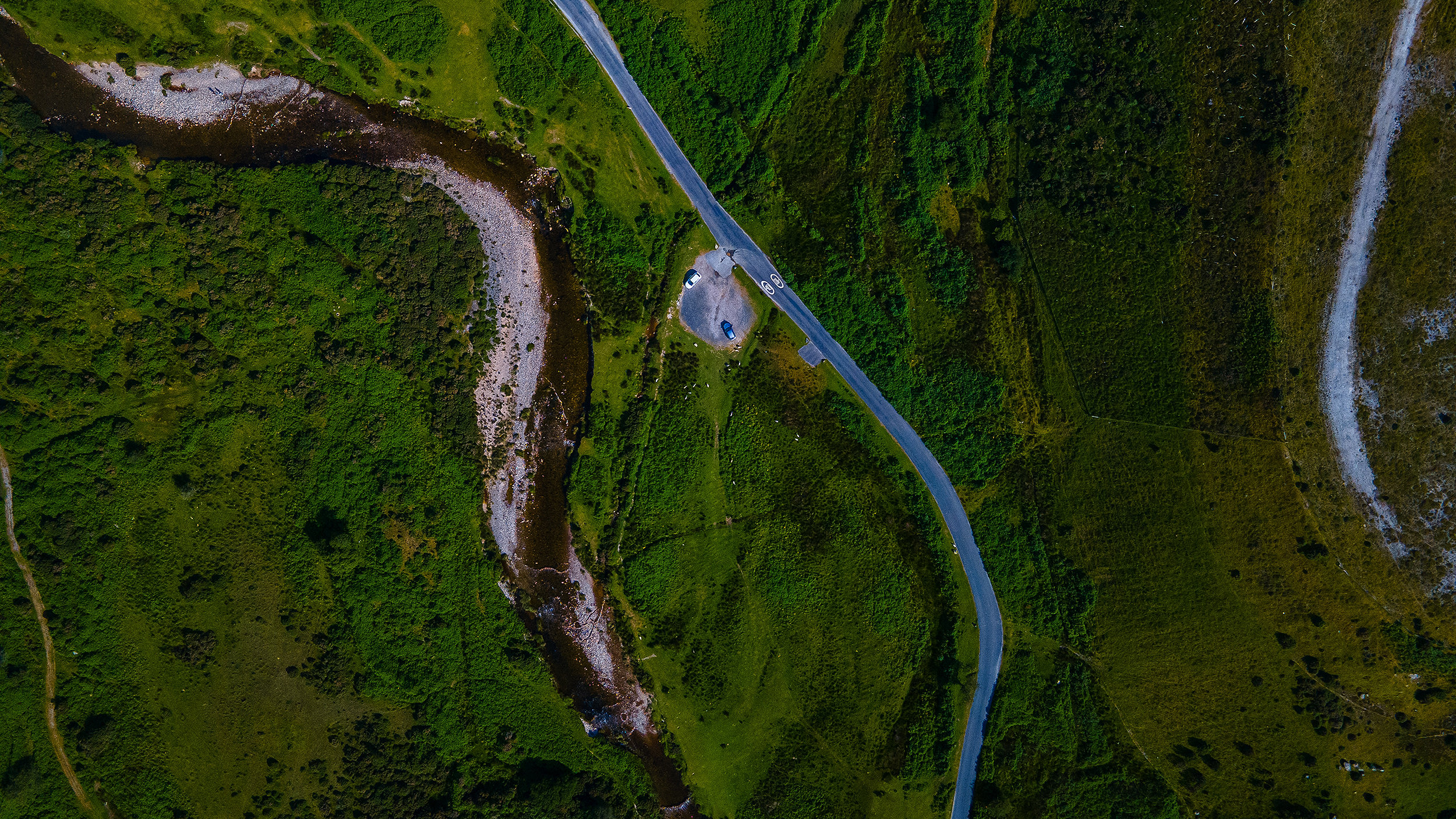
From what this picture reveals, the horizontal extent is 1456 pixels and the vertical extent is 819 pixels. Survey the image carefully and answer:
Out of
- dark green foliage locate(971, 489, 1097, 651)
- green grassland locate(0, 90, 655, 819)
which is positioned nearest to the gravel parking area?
green grassland locate(0, 90, 655, 819)

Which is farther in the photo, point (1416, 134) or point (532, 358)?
point (532, 358)

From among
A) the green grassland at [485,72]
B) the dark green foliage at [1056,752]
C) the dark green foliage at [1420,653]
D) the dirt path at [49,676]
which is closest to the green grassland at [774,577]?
the dark green foliage at [1056,752]

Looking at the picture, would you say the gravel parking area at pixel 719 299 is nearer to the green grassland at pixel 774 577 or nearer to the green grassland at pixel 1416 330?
the green grassland at pixel 774 577

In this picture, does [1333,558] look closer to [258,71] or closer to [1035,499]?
[1035,499]

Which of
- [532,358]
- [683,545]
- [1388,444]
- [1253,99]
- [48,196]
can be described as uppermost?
[1253,99]

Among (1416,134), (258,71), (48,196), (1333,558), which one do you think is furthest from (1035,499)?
(48,196)

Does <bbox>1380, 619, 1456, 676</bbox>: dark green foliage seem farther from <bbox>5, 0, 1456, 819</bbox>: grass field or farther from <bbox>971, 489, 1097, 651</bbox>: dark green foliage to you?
<bbox>971, 489, 1097, 651</bbox>: dark green foliage
